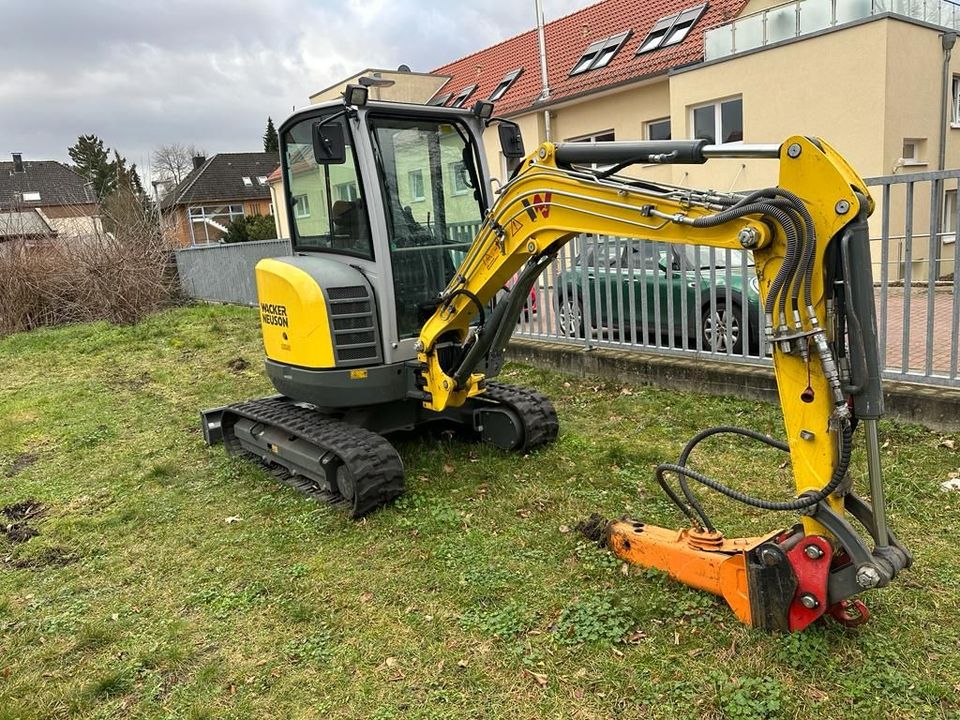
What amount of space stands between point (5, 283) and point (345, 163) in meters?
14.9

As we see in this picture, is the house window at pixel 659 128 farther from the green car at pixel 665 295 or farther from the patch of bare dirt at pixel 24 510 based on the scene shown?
the patch of bare dirt at pixel 24 510

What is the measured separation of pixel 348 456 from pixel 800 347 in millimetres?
2864

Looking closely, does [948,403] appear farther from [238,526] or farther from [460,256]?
[238,526]

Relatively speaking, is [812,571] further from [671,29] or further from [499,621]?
[671,29]

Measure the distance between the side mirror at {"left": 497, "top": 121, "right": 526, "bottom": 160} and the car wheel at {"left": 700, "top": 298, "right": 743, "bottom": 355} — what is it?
2.66 meters

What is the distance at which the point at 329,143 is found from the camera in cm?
446

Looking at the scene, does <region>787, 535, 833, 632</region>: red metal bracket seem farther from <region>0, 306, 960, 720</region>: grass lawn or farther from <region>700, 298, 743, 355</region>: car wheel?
<region>700, 298, 743, 355</region>: car wheel

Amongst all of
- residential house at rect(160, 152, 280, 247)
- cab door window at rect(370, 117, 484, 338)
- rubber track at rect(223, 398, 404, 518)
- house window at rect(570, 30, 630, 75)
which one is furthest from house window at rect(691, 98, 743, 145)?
residential house at rect(160, 152, 280, 247)

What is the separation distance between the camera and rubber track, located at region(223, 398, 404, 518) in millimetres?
4594

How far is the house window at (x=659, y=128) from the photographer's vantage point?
18.0 meters

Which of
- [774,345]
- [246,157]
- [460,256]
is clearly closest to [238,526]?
[460,256]

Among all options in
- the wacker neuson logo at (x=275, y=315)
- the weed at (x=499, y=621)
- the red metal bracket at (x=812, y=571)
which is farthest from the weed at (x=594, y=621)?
the wacker neuson logo at (x=275, y=315)

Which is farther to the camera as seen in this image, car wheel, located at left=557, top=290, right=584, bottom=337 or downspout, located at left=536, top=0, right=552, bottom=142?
downspout, located at left=536, top=0, right=552, bottom=142

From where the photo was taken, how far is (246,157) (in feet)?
176
